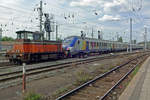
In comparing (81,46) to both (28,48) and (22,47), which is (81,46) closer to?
(28,48)

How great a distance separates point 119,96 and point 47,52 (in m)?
13.8

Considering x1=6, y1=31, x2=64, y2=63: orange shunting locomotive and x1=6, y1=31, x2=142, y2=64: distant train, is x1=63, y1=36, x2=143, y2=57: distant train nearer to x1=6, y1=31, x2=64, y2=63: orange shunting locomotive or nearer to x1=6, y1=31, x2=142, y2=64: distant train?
x1=6, y1=31, x2=142, y2=64: distant train

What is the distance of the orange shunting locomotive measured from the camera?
16350 mm

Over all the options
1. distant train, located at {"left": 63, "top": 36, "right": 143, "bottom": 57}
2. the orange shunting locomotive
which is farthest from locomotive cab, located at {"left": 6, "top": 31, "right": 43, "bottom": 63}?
distant train, located at {"left": 63, "top": 36, "right": 143, "bottom": 57}

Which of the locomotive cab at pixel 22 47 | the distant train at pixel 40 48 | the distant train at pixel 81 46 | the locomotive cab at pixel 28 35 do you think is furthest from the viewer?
the distant train at pixel 81 46

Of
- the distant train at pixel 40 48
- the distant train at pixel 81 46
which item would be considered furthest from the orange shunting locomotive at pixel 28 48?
the distant train at pixel 81 46

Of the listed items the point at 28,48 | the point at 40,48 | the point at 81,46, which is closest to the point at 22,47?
the point at 28,48

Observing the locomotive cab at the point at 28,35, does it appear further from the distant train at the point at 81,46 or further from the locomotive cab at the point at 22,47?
the distant train at the point at 81,46

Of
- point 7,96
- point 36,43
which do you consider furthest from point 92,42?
point 7,96

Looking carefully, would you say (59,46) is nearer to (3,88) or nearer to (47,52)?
(47,52)

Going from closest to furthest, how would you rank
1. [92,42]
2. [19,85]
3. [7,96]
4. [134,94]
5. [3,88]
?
[7,96], [134,94], [3,88], [19,85], [92,42]

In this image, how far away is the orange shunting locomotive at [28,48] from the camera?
1635cm

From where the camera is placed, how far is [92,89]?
7.67m

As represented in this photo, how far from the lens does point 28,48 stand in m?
16.8
